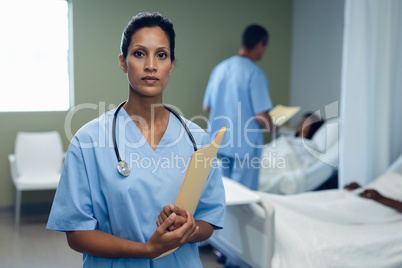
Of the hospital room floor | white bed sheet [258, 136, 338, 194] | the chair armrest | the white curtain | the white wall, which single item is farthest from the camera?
the white wall

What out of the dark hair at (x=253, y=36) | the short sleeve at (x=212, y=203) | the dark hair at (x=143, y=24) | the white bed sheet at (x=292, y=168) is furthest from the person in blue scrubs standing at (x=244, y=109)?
the dark hair at (x=143, y=24)

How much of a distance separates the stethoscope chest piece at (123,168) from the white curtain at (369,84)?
6.56 feet

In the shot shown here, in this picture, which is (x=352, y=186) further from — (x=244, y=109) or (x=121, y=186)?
(x=121, y=186)

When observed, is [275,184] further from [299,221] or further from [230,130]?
[299,221]

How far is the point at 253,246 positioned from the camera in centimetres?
198

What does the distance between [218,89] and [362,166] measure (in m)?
0.97

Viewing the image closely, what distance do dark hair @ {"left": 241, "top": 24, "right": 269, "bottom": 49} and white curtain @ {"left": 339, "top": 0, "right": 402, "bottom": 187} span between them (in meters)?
0.49

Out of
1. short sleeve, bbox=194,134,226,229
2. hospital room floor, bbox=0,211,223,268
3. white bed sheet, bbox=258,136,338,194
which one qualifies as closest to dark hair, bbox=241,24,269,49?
white bed sheet, bbox=258,136,338,194

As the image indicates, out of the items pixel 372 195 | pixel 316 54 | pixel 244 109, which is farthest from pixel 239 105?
pixel 316 54

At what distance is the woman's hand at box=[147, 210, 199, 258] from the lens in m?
0.80

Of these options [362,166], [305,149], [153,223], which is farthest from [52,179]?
[153,223]

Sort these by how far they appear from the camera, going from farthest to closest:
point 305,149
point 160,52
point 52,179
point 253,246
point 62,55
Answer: point 305,149, point 52,179, point 62,55, point 253,246, point 160,52

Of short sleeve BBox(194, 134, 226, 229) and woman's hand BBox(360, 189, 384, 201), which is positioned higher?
short sleeve BBox(194, 134, 226, 229)

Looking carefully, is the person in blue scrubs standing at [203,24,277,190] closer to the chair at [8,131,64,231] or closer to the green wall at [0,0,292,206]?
the green wall at [0,0,292,206]
